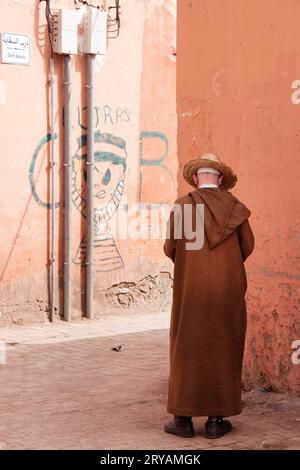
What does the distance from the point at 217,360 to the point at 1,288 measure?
5119 mm

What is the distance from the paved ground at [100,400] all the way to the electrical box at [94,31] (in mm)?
3229

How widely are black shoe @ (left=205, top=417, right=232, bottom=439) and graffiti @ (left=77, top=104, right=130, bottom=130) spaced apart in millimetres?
5843

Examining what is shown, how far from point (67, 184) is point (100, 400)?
168 inches

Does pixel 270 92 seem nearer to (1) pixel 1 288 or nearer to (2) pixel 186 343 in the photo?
(2) pixel 186 343

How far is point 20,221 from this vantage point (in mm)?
10758

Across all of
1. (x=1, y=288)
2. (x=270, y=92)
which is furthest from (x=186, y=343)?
(x=1, y=288)

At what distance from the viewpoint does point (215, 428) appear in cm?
597

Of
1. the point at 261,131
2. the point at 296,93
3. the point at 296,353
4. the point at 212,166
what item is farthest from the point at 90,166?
the point at 212,166

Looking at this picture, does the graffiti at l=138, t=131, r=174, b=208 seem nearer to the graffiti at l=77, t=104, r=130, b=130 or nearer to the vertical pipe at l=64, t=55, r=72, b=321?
the graffiti at l=77, t=104, r=130, b=130

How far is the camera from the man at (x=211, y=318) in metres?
5.94

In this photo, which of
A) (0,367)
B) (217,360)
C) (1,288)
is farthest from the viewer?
(1,288)

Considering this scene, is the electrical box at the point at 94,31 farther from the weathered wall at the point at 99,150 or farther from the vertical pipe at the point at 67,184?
the vertical pipe at the point at 67,184

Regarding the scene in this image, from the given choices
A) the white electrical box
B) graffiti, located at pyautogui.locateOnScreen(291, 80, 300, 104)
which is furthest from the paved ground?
the white electrical box

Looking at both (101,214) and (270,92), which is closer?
(270,92)
